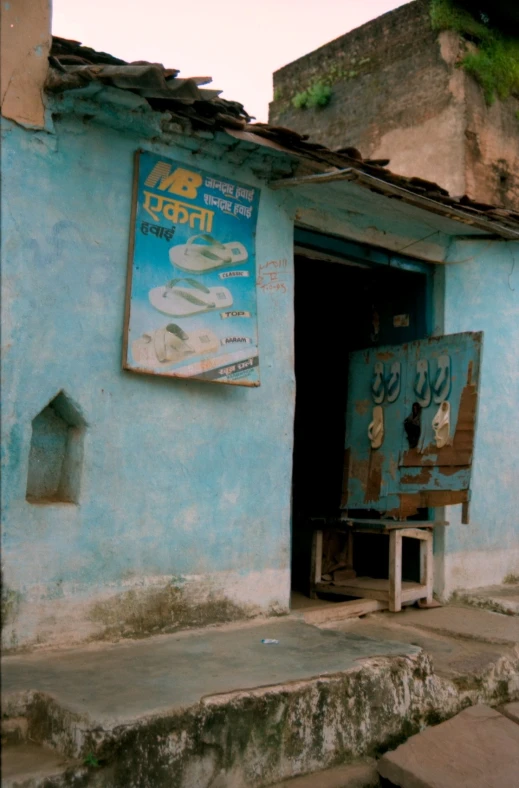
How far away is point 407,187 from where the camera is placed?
17.6 feet

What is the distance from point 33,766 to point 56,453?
1.76 metres

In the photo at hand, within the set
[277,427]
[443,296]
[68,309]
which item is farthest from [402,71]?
[68,309]

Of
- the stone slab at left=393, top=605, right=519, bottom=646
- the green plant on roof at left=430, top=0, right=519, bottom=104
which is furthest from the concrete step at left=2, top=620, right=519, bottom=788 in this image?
the green plant on roof at left=430, top=0, right=519, bottom=104

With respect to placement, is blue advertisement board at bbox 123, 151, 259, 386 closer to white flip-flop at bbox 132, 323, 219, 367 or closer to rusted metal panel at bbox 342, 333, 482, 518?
white flip-flop at bbox 132, 323, 219, 367

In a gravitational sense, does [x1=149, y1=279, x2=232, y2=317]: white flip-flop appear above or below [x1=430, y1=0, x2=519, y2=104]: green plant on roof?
below

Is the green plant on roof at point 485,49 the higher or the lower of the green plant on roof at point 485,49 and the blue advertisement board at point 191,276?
the higher

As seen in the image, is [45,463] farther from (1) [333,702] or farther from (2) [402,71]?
(2) [402,71]

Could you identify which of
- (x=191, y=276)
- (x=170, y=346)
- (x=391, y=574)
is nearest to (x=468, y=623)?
(x=391, y=574)

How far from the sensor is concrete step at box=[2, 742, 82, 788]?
2715mm

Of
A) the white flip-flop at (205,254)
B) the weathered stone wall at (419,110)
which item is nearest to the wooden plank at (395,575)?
the white flip-flop at (205,254)

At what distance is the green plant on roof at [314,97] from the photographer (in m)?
11.7

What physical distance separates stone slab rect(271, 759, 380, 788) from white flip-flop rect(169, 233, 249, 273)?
2803 millimetres

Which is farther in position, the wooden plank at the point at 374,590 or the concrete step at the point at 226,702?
the wooden plank at the point at 374,590

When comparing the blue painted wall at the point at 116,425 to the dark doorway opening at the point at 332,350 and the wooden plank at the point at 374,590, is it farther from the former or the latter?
the dark doorway opening at the point at 332,350
